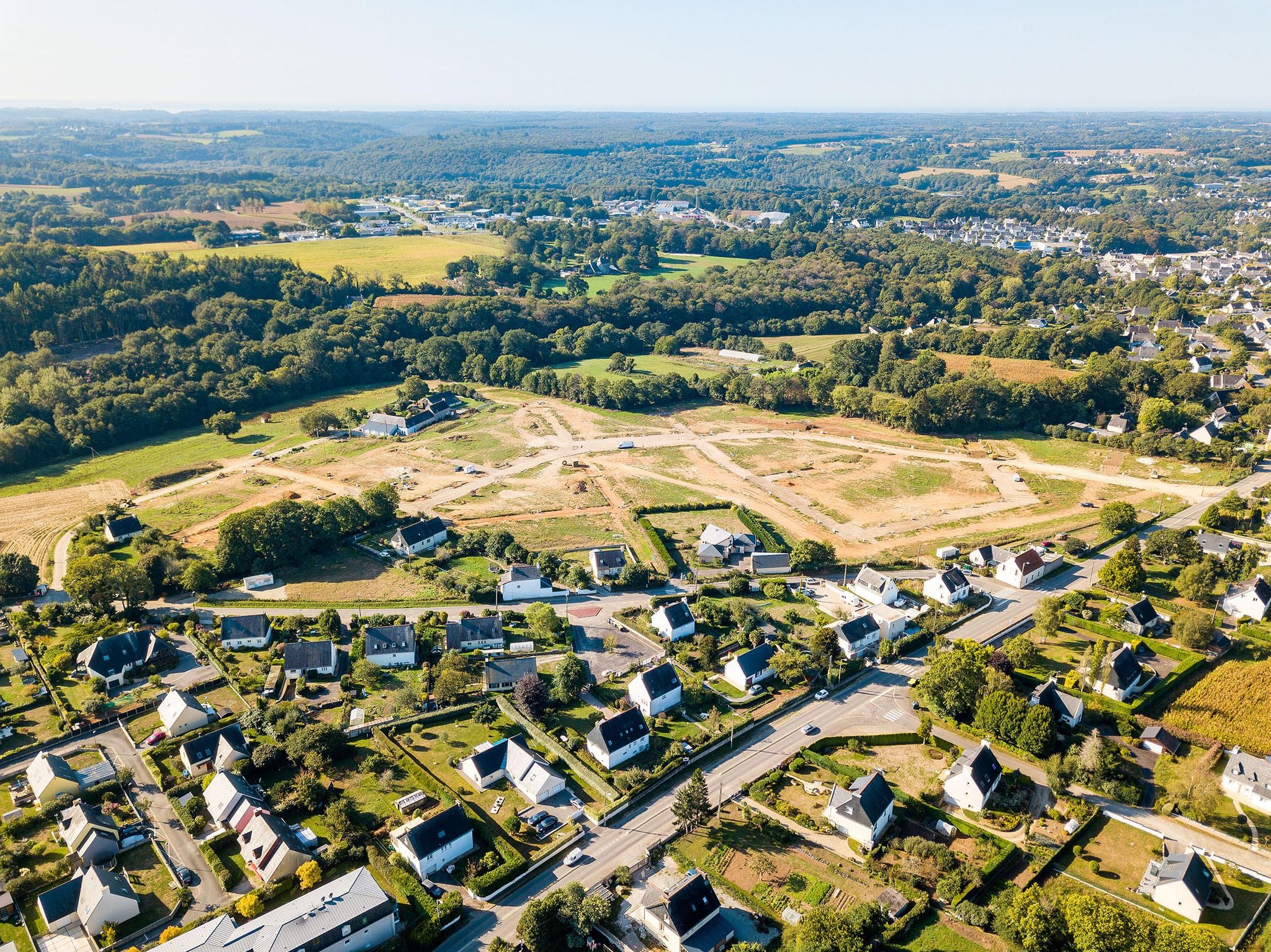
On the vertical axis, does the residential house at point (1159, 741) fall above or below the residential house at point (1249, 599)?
below

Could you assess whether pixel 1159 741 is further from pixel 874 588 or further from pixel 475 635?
pixel 475 635

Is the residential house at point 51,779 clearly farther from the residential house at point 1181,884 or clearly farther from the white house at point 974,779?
the residential house at point 1181,884

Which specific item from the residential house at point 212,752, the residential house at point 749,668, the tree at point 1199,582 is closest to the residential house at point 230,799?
the residential house at point 212,752

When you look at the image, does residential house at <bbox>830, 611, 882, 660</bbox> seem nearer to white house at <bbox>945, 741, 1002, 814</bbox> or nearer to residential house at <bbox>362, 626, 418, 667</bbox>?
white house at <bbox>945, 741, 1002, 814</bbox>

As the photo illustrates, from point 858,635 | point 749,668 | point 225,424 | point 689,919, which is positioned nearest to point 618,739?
point 749,668

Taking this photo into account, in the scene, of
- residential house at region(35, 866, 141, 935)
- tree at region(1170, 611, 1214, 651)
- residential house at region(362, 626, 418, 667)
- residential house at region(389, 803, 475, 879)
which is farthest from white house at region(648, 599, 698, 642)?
tree at region(1170, 611, 1214, 651)

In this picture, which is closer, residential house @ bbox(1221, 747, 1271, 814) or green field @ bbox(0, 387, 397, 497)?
residential house @ bbox(1221, 747, 1271, 814)
